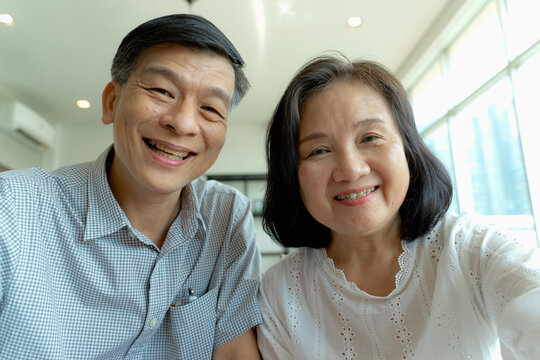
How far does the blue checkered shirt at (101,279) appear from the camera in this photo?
981 millimetres

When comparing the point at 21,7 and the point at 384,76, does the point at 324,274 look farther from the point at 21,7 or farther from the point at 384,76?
the point at 21,7

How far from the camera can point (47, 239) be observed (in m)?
1.06

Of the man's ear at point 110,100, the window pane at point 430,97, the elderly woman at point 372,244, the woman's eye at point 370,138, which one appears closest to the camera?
the elderly woman at point 372,244

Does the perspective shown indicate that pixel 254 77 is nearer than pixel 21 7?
No

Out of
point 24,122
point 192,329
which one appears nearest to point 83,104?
point 24,122

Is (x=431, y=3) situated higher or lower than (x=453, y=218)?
higher

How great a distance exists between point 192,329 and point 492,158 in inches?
143

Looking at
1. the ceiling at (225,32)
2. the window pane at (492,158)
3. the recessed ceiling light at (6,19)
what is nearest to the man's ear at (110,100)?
the ceiling at (225,32)

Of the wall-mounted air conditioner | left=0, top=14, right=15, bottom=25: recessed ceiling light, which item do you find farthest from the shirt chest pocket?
the wall-mounted air conditioner

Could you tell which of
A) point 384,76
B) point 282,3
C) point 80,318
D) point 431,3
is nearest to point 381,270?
point 384,76

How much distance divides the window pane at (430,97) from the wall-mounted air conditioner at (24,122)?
5.56 m

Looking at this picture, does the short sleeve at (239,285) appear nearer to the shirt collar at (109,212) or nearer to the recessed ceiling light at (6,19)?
the shirt collar at (109,212)

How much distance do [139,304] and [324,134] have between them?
762mm

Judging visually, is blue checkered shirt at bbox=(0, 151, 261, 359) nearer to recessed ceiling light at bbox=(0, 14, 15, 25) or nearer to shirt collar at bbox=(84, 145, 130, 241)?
shirt collar at bbox=(84, 145, 130, 241)
